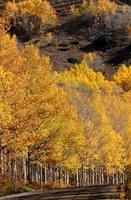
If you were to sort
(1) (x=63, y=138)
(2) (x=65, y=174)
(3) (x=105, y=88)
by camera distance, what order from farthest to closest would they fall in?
1. (3) (x=105, y=88)
2. (2) (x=65, y=174)
3. (1) (x=63, y=138)

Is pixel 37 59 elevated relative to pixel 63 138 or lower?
elevated

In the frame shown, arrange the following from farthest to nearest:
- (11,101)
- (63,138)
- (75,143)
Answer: (75,143) < (63,138) < (11,101)

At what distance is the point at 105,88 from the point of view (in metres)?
184

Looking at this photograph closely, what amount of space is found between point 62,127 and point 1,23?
50.7 ft

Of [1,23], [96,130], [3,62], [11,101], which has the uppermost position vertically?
[1,23]

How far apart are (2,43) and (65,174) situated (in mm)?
40183

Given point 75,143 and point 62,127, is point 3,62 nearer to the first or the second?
point 62,127

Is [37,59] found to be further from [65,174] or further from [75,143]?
[65,174]

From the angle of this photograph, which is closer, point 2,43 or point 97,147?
point 2,43

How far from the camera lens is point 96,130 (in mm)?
87125

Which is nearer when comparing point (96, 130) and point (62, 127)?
point (62, 127)

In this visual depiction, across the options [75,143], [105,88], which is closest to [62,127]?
[75,143]

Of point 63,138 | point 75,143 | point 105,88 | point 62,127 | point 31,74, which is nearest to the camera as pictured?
point 31,74

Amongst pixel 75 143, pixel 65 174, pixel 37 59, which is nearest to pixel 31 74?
pixel 37 59
